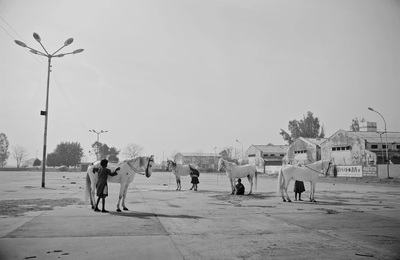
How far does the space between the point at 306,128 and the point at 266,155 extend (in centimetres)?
1914

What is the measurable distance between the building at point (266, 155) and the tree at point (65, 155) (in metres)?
63.1

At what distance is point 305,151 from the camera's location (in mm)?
63969

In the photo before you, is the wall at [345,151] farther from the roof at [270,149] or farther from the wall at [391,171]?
the roof at [270,149]

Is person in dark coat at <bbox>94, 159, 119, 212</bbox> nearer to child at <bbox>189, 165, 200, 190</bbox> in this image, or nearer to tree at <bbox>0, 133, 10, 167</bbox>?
child at <bbox>189, 165, 200, 190</bbox>

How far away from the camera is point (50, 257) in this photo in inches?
209

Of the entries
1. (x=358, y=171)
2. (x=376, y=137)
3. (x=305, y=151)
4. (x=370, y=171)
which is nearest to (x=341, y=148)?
(x=376, y=137)

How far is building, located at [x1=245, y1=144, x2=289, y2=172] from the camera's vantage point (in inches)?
3252

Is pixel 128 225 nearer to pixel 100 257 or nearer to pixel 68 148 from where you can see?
pixel 100 257

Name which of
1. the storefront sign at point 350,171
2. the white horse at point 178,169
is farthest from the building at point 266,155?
the white horse at point 178,169

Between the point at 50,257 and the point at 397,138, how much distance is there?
61.5 meters

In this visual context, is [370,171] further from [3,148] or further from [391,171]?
[3,148]

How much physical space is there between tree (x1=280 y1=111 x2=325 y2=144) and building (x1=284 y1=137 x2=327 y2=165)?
28.5 m

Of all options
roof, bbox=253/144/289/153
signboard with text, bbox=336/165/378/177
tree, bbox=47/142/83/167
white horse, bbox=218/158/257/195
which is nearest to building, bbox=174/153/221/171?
roof, bbox=253/144/289/153

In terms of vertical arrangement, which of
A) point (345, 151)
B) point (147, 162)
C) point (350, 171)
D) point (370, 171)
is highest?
point (345, 151)
